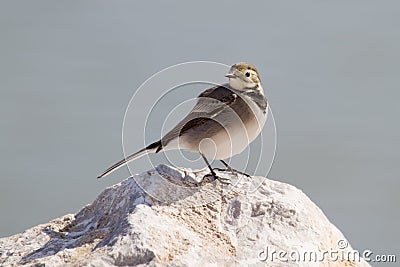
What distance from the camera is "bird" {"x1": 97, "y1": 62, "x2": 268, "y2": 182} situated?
23.6ft

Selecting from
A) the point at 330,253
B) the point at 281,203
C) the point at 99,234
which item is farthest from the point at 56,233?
the point at 330,253

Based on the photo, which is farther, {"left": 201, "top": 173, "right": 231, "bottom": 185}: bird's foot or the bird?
the bird

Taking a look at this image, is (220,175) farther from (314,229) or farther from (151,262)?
(151,262)

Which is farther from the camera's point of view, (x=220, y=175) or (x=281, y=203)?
(x=220, y=175)

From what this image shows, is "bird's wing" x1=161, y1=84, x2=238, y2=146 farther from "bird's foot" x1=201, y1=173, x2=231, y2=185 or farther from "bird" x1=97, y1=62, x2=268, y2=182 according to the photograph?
"bird's foot" x1=201, y1=173, x2=231, y2=185

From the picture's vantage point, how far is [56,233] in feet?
20.3

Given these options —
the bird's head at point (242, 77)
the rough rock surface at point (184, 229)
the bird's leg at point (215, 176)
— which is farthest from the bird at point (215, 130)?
the rough rock surface at point (184, 229)

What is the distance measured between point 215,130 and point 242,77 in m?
0.86

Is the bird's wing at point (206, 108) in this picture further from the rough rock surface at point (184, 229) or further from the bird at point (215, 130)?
the rough rock surface at point (184, 229)

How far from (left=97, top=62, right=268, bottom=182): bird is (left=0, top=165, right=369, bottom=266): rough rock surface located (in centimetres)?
41

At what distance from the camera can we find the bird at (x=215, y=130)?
283 inches

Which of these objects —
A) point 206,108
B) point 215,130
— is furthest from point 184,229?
point 206,108

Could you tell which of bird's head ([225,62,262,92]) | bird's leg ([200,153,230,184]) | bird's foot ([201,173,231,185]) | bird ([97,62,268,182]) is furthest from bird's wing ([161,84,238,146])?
bird's foot ([201,173,231,185])

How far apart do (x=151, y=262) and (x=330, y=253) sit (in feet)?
5.77
